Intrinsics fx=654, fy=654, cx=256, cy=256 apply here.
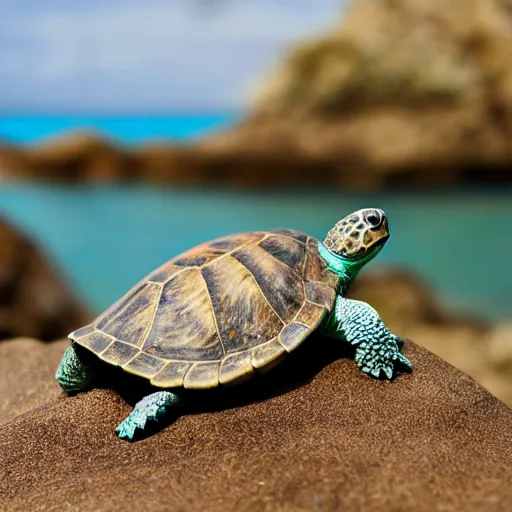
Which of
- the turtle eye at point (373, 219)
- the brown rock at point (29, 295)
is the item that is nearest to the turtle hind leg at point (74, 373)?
the turtle eye at point (373, 219)

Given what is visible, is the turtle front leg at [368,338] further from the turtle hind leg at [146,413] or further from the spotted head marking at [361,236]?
the turtle hind leg at [146,413]

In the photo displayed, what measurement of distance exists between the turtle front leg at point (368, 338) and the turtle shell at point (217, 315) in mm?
122

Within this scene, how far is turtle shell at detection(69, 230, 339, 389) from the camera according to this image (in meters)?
2.88

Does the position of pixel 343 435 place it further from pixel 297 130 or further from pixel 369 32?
pixel 369 32

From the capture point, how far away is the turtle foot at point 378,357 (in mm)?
3051

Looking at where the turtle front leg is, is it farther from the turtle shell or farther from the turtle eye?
the turtle eye

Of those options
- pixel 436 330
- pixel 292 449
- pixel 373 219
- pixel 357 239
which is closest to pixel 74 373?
pixel 292 449

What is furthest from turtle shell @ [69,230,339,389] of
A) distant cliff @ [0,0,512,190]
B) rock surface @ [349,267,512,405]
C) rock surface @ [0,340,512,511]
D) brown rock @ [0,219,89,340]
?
distant cliff @ [0,0,512,190]

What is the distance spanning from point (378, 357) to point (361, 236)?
604mm

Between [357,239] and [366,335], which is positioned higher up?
[357,239]

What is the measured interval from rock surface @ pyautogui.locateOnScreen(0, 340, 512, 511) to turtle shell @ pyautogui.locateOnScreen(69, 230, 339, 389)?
233 mm

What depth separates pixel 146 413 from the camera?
282 cm

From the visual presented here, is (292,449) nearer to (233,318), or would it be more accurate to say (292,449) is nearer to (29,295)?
(233,318)

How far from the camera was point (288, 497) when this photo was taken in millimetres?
2312
